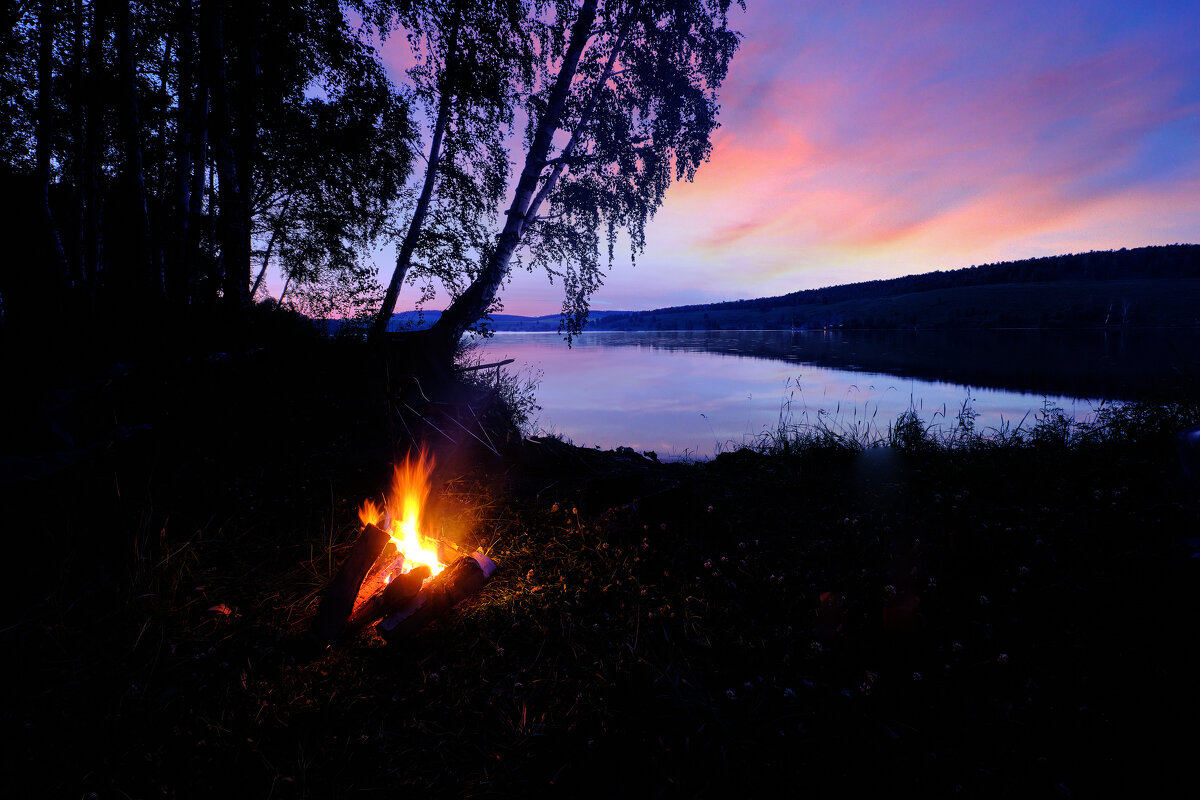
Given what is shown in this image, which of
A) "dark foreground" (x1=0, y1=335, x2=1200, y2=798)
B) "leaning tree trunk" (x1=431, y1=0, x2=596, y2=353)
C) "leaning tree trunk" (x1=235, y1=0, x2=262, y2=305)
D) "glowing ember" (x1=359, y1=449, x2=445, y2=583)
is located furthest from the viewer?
"leaning tree trunk" (x1=431, y1=0, x2=596, y2=353)

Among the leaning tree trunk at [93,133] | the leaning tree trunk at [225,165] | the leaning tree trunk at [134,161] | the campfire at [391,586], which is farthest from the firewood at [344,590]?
the leaning tree trunk at [93,133]

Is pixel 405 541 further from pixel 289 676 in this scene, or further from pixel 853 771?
pixel 853 771

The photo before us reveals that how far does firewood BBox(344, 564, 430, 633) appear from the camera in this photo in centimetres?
308

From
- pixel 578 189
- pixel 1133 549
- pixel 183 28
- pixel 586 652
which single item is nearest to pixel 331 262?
pixel 183 28

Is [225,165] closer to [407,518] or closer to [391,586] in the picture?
[407,518]

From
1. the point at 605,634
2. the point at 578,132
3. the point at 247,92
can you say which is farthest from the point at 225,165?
the point at 605,634

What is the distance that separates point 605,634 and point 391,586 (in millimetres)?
1649

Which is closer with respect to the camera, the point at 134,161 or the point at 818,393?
the point at 134,161

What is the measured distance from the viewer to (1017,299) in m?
102

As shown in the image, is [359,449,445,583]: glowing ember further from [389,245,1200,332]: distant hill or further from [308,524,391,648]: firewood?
[389,245,1200,332]: distant hill

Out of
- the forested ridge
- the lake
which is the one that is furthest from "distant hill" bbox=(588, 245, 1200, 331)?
the forested ridge

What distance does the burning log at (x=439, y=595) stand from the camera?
115 inches

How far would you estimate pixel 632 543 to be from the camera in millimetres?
3945

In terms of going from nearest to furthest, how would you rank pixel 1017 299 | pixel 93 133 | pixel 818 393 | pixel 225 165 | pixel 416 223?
pixel 225 165, pixel 93 133, pixel 416 223, pixel 818 393, pixel 1017 299
